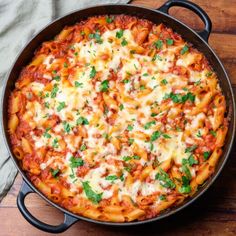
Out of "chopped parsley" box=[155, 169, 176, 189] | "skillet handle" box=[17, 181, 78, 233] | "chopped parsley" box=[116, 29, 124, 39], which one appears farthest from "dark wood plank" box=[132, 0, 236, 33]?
"skillet handle" box=[17, 181, 78, 233]

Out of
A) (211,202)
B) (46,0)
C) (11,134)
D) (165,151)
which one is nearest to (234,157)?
(211,202)

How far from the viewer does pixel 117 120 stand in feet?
9.29

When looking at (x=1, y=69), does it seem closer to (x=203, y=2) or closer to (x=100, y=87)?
(x=100, y=87)

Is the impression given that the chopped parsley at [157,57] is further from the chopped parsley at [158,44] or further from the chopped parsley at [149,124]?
the chopped parsley at [149,124]

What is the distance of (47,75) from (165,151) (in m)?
0.85

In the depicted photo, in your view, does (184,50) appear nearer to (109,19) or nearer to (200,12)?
(200,12)

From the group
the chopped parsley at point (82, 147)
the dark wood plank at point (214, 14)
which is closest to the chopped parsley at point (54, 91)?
the chopped parsley at point (82, 147)

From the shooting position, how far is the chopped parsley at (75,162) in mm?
2754

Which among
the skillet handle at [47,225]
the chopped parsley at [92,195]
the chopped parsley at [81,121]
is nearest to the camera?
the skillet handle at [47,225]

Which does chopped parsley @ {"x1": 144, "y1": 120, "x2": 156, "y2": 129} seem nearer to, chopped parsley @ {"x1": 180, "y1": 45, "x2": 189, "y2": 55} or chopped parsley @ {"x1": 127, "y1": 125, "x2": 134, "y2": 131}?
chopped parsley @ {"x1": 127, "y1": 125, "x2": 134, "y2": 131}

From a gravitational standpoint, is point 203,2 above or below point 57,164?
above

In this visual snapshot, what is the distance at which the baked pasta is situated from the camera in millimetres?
2717

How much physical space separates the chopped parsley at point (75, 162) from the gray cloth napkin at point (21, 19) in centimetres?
80

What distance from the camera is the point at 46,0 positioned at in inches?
127
